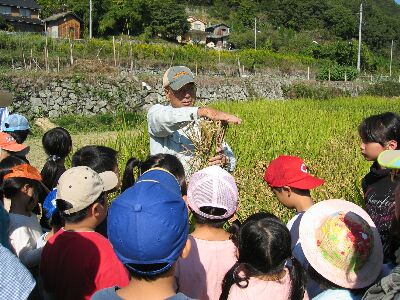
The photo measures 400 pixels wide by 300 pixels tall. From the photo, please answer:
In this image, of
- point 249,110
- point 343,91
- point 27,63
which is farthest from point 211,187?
point 343,91

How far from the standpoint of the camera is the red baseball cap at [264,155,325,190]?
90.8 inches

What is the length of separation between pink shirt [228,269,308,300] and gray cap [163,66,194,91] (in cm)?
125

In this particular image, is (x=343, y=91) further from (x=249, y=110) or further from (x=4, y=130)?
(x=4, y=130)

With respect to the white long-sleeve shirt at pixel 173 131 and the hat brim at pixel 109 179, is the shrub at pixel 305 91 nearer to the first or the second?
the white long-sleeve shirt at pixel 173 131

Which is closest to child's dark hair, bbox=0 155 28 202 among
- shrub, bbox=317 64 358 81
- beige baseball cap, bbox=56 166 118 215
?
beige baseball cap, bbox=56 166 118 215

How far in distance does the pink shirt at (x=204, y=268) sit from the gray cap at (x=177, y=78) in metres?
1.00

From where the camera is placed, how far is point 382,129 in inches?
104

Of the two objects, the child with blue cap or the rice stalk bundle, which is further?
the rice stalk bundle

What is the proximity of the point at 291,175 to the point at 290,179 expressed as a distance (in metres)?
0.02

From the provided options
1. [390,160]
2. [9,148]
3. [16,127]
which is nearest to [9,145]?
[9,148]

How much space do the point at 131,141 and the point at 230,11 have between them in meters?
77.1

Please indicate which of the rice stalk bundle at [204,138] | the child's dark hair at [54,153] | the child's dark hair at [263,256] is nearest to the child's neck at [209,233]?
the child's dark hair at [263,256]

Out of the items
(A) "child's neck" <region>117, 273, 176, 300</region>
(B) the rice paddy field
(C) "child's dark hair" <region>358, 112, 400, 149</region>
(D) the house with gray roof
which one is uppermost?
(C) "child's dark hair" <region>358, 112, 400, 149</region>

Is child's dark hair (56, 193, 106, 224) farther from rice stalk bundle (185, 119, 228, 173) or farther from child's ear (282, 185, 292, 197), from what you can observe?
rice stalk bundle (185, 119, 228, 173)
